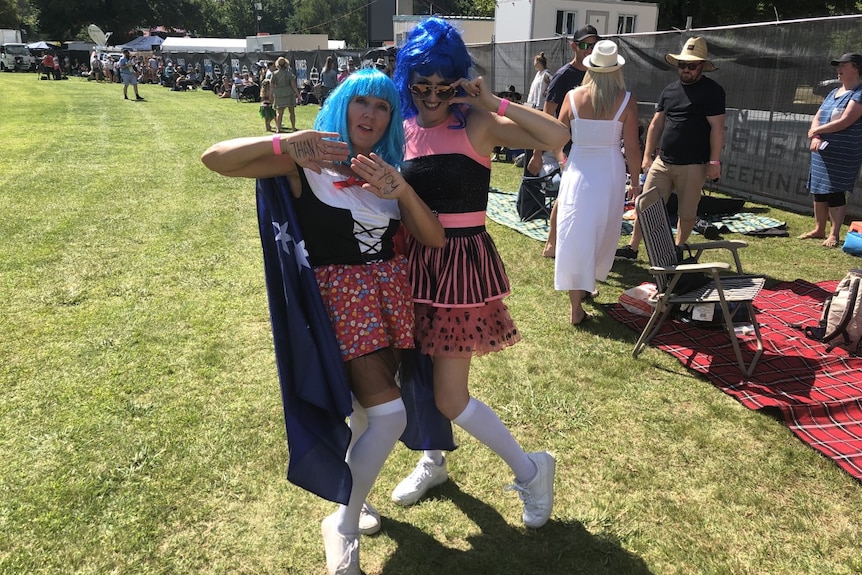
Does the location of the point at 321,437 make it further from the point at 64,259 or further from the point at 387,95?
the point at 64,259

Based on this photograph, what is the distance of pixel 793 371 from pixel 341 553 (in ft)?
10.0

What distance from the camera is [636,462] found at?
2.91 meters

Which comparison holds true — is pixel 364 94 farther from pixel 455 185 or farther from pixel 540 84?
pixel 540 84

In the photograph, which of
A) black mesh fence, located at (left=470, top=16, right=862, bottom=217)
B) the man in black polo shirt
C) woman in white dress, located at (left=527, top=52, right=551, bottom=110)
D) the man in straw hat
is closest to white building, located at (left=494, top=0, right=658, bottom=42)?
woman in white dress, located at (left=527, top=52, right=551, bottom=110)

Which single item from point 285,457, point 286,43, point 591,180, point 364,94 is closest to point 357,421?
point 285,457

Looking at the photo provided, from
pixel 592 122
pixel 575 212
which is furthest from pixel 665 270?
pixel 592 122

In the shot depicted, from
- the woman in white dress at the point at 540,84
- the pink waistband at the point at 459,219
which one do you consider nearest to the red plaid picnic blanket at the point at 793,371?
the pink waistband at the point at 459,219

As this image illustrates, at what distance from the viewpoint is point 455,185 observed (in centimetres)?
221

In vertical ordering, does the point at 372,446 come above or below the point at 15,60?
below

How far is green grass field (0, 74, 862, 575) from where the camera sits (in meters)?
2.34

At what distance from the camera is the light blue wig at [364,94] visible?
1.99 m

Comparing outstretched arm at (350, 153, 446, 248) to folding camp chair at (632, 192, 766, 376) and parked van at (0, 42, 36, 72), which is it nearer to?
folding camp chair at (632, 192, 766, 376)

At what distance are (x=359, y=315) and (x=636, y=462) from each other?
1696 mm

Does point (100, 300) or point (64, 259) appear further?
point (64, 259)
